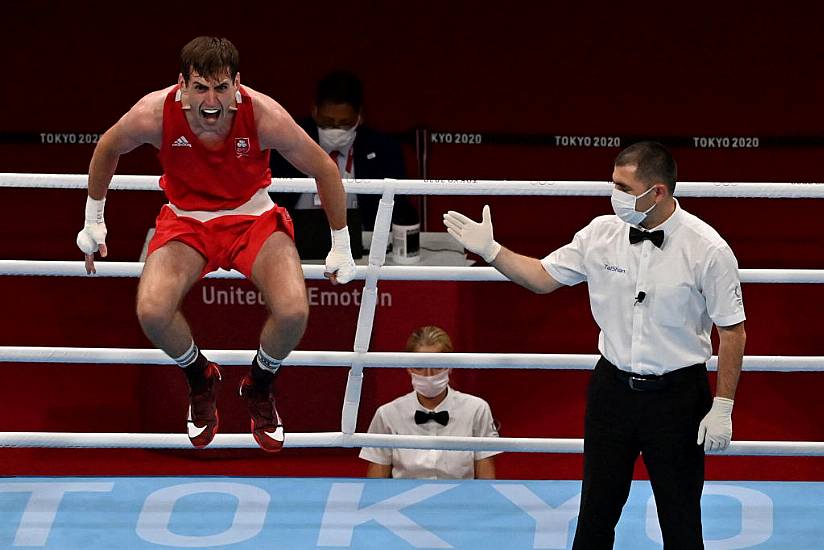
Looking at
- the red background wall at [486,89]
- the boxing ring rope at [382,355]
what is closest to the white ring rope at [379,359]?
the boxing ring rope at [382,355]

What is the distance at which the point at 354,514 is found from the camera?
4.57 meters

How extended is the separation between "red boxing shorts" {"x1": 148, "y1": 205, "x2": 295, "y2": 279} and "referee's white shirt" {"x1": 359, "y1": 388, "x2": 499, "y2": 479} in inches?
59.0

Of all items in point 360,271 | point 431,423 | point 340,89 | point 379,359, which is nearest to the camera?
point 360,271

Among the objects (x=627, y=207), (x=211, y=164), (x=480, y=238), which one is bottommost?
(x=480, y=238)

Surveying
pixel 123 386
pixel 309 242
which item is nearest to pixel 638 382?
pixel 309 242

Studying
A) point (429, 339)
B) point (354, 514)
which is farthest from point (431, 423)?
point (354, 514)

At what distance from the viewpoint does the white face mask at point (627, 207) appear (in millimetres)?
3924

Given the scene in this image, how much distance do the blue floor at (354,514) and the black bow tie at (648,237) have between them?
105 centimetres

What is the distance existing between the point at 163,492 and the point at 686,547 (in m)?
1.74

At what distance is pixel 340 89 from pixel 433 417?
1.55 m

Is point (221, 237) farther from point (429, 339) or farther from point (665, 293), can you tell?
point (429, 339)

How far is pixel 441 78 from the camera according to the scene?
796 centimetres

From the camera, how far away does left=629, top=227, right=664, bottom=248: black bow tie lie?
155 inches

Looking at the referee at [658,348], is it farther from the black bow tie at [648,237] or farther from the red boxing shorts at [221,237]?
the red boxing shorts at [221,237]
